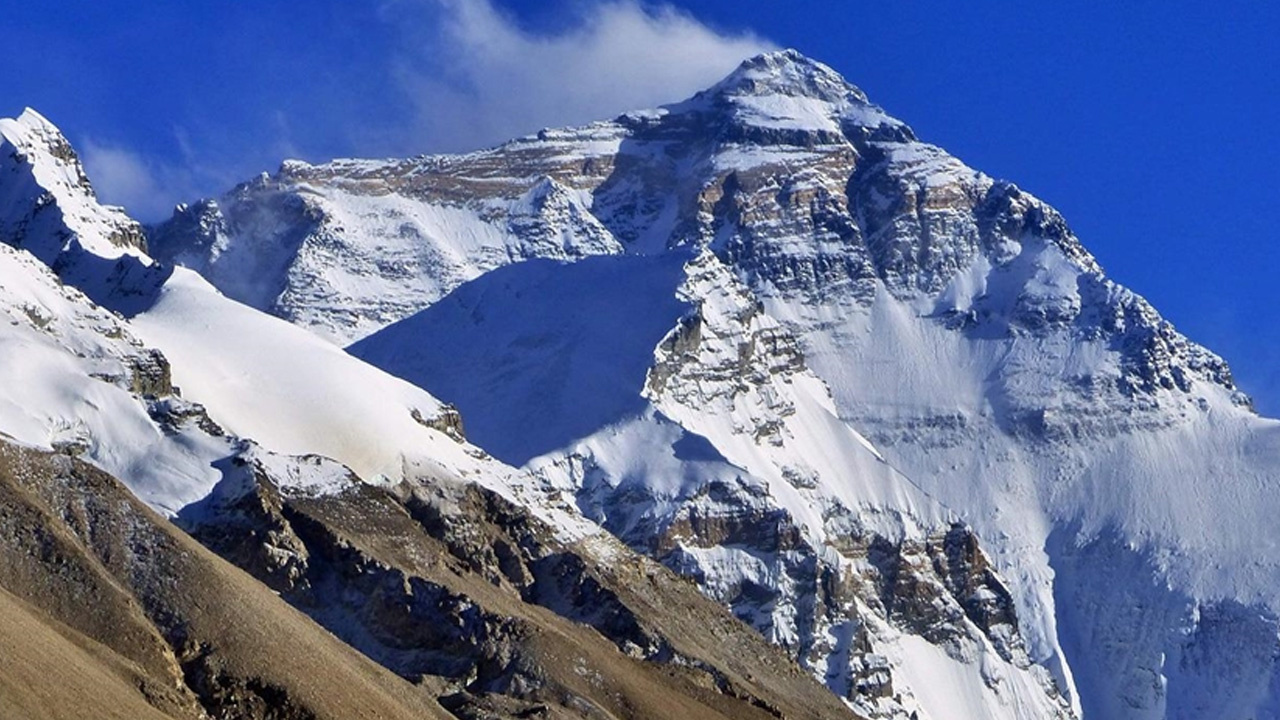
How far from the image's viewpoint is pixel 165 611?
428 ft

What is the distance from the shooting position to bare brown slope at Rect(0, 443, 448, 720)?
412 ft

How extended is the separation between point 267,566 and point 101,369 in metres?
21.1

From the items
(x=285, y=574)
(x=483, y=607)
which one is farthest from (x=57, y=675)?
(x=483, y=607)

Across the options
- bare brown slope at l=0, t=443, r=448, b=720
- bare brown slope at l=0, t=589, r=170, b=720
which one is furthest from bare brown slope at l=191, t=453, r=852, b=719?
bare brown slope at l=0, t=589, r=170, b=720

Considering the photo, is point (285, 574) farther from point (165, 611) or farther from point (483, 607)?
point (165, 611)

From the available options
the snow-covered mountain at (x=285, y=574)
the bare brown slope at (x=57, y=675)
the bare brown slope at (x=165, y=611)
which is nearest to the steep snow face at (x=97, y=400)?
the snow-covered mountain at (x=285, y=574)

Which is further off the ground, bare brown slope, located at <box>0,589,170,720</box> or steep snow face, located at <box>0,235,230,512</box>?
steep snow face, located at <box>0,235,230,512</box>

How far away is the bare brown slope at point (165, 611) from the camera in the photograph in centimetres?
12556

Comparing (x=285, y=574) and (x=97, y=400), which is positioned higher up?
(x=97, y=400)

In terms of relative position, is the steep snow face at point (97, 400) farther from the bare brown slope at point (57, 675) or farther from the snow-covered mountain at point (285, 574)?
the bare brown slope at point (57, 675)

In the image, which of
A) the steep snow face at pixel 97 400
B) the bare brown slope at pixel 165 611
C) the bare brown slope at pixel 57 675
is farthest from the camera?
the steep snow face at pixel 97 400

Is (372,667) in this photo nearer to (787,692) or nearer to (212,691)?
(212,691)

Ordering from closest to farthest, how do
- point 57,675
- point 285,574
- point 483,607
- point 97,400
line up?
point 57,675 → point 285,574 → point 483,607 → point 97,400

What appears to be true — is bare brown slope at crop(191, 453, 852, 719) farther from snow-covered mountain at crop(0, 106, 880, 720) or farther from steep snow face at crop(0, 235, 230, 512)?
steep snow face at crop(0, 235, 230, 512)
